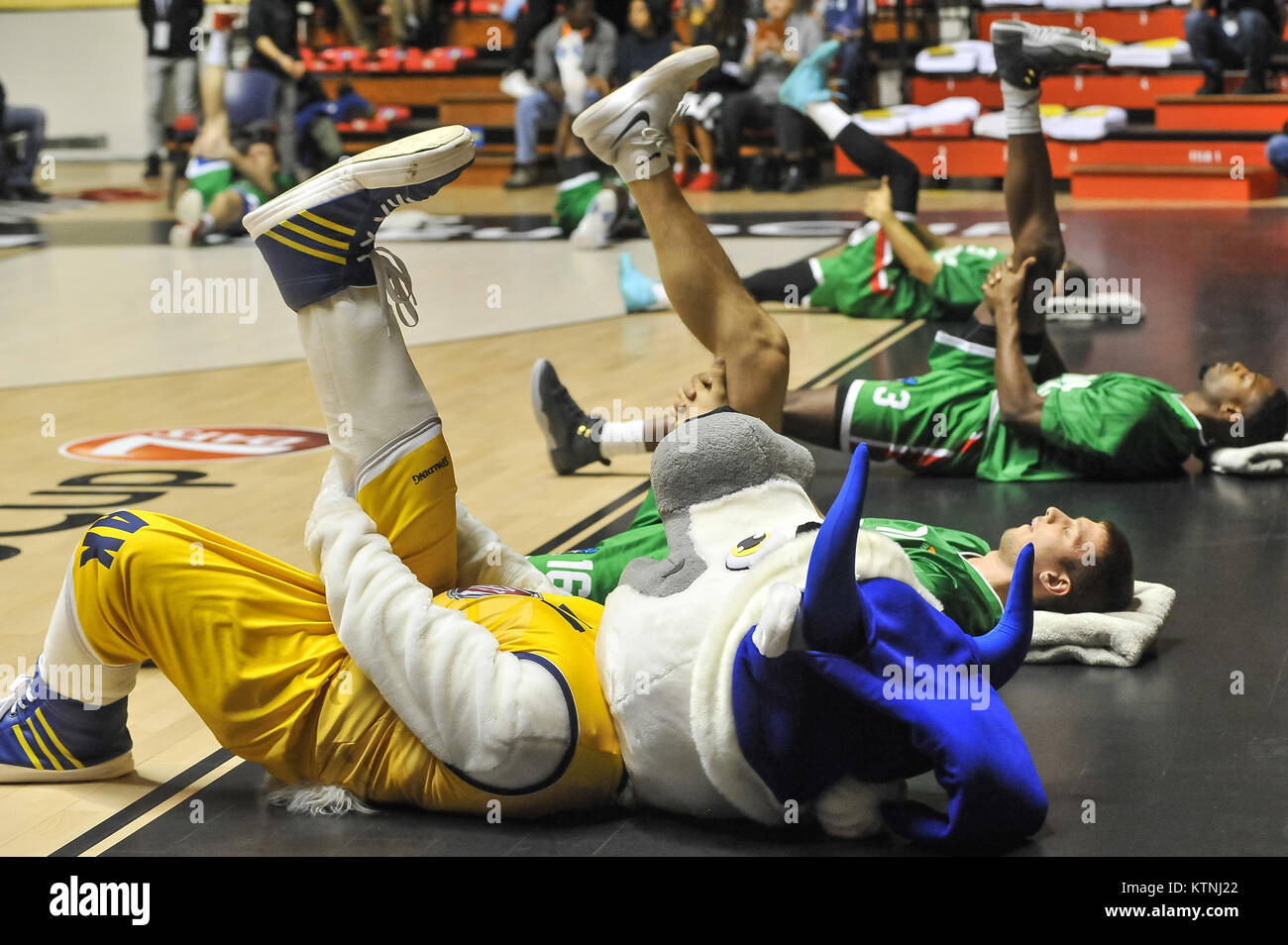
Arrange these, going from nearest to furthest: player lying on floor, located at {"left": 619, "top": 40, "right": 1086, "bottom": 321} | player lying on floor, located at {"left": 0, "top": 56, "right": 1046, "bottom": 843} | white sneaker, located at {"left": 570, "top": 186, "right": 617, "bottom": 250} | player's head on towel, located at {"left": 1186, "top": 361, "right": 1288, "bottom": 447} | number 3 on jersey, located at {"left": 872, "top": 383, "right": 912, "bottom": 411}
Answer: player lying on floor, located at {"left": 0, "top": 56, "right": 1046, "bottom": 843}
player's head on towel, located at {"left": 1186, "top": 361, "right": 1288, "bottom": 447}
number 3 on jersey, located at {"left": 872, "top": 383, "right": 912, "bottom": 411}
player lying on floor, located at {"left": 619, "top": 40, "right": 1086, "bottom": 321}
white sneaker, located at {"left": 570, "top": 186, "right": 617, "bottom": 250}

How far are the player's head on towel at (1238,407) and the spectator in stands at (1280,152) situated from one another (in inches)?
209

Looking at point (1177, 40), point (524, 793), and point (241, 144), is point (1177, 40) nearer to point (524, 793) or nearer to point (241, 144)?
point (241, 144)

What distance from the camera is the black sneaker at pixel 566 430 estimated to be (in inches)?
164

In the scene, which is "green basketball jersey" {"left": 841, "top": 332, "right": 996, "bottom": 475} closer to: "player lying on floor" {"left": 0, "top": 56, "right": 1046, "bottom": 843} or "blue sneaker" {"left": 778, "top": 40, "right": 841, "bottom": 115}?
"player lying on floor" {"left": 0, "top": 56, "right": 1046, "bottom": 843}

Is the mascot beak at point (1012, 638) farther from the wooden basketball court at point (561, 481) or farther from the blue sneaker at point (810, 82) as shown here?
the blue sneaker at point (810, 82)

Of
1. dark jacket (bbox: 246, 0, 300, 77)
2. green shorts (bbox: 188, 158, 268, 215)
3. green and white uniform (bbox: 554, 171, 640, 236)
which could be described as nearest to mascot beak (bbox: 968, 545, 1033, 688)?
green and white uniform (bbox: 554, 171, 640, 236)

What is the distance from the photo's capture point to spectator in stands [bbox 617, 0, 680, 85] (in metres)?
10.7

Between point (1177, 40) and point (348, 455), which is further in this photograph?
point (1177, 40)

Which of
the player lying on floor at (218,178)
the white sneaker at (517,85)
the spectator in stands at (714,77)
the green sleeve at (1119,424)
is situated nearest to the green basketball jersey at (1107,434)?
the green sleeve at (1119,424)

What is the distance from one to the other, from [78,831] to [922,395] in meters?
2.39

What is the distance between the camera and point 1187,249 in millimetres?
7383

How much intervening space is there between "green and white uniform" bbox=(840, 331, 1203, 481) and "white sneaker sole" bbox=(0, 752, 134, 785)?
83.4 inches

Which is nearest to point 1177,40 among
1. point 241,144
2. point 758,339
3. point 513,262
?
point 513,262

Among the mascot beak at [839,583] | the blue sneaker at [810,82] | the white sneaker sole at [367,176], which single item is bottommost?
the mascot beak at [839,583]
